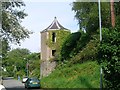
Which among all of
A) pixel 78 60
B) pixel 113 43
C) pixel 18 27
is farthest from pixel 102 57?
pixel 78 60

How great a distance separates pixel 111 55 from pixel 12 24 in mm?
8349

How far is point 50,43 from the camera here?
2251 inches

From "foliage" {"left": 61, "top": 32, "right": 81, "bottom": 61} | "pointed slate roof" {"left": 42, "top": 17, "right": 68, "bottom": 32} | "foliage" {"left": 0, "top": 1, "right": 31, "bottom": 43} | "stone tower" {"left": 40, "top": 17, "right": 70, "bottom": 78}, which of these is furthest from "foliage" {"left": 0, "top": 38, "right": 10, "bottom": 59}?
"pointed slate roof" {"left": 42, "top": 17, "right": 68, "bottom": 32}

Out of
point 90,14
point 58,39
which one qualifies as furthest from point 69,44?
point 90,14

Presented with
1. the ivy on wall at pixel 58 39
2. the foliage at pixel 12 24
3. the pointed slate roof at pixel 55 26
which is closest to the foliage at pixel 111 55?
the foliage at pixel 12 24

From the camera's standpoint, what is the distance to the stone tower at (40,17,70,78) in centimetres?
5506

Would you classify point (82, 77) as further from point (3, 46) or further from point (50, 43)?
point (50, 43)

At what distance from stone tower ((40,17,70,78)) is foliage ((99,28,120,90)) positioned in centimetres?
3769

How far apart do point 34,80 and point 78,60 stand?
18.8ft

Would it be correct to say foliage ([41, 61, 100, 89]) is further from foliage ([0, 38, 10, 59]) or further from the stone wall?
the stone wall

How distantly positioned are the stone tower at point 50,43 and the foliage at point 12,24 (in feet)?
102

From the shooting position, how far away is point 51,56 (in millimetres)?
57125

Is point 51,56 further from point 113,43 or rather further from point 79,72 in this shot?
point 113,43

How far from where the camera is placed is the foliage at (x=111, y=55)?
629 inches
